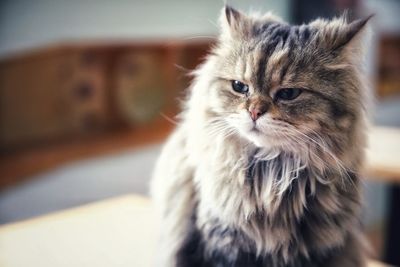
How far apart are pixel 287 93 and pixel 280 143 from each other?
9 cm

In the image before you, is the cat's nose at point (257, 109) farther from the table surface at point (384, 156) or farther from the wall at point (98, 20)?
the wall at point (98, 20)

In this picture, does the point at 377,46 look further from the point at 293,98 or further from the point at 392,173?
the point at 293,98

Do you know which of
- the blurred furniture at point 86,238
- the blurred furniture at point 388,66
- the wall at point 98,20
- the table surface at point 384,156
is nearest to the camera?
the blurred furniture at point 86,238

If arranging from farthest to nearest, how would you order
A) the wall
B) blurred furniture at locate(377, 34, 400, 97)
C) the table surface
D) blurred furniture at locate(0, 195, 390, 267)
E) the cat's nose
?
1. blurred furniture at locate(377, 34, 400, 97)
2. the wall
3. the table surface
4. blurred furniture at locate(0, 195, 390, 267)
5. the cat's nose

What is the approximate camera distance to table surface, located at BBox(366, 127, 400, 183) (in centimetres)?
157

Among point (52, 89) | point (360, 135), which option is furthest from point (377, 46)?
point (360, 135)

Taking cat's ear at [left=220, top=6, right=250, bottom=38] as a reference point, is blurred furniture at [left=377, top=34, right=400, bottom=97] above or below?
below

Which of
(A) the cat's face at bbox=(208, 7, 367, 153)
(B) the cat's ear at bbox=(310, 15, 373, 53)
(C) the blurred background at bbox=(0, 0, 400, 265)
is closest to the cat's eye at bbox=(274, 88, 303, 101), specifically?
(A) the cat's face at bbox=(208, 7, 367, 153)

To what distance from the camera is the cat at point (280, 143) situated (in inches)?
35.4

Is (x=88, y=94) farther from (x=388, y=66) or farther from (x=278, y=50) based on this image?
(x=388, y=66)

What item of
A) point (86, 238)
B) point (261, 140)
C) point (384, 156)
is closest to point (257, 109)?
point (261, 140)

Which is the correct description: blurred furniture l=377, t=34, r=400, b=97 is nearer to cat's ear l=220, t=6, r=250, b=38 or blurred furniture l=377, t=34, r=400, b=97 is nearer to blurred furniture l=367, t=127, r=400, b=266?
blurred furniture l=367, t=127, r=400, b=266

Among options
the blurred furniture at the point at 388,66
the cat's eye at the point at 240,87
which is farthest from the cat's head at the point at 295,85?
the blurred furniture at the point at 388,66

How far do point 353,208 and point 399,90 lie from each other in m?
2.78
